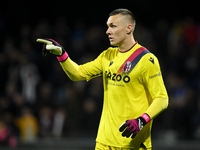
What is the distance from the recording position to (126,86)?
451 centimetres

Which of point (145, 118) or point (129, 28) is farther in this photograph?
point (129, 28)

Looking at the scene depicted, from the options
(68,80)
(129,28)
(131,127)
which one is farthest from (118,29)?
(68,80)

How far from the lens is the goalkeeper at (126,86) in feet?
14.6

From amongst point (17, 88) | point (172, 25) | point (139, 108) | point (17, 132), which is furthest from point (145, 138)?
point (172, 25)

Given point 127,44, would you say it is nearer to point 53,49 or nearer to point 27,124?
point 53,49

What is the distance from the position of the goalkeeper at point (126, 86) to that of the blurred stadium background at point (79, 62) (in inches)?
158

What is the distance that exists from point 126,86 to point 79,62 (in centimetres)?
660

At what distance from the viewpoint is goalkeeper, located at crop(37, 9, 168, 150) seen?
444 cm

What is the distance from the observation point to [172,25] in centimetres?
1195

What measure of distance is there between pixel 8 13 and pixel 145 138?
863 cm

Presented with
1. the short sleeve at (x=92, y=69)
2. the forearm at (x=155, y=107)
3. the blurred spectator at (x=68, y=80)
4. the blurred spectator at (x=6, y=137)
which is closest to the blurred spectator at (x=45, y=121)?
the blurred spectator at (x=68, y=80)

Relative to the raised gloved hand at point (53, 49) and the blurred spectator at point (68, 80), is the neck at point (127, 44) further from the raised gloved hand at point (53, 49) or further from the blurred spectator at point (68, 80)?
the blurred spectator at point (68, 80)

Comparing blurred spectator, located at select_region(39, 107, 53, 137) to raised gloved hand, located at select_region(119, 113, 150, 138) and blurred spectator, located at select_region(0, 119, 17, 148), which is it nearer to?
blurred spectator, located at select_region(0, 119, 17, 148)

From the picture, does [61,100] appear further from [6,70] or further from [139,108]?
[139,108]
